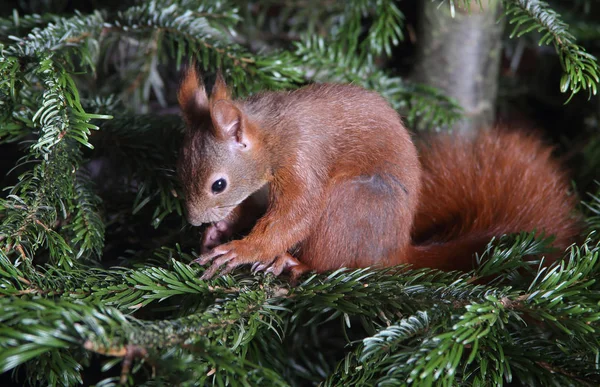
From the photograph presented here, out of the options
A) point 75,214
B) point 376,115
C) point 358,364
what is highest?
point 376,115

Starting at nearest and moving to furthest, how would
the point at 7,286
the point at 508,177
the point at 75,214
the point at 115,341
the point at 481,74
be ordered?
the point at 115,341 → the point at 7,286 → the point at 75,214 → the point at 508,177 → the point at 481,74

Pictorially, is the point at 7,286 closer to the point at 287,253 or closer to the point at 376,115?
the point at 287,253

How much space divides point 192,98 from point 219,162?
15cm

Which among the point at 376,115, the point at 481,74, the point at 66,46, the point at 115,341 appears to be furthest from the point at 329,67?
the point at 115,341

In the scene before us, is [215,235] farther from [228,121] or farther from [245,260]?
[228,121]

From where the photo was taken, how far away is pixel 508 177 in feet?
3.55

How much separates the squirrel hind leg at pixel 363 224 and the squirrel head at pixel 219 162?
0.14 meters

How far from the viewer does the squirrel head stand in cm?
92

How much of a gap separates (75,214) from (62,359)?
27 centimetres

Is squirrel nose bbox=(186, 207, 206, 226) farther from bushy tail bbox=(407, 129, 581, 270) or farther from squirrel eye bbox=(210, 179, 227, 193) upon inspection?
bushy tail bbox=(407, 129, 581, 270)

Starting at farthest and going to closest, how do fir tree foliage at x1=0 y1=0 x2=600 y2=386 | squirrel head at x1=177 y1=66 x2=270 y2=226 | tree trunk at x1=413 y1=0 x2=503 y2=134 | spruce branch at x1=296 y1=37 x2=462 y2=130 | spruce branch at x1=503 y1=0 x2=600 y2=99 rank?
tree trunk at x1=413 y1=0 x2=503 y2=134
spruce branch at x1=296 y1=37 x2=462 y2=130
squirrel head at x1=177 y1=66 x2=270 y2=226
spruce branch at x1=503 y1=0 x2=600 y2=99
fir tree foliage at x1=0 y1=0 x2=600 y2=386

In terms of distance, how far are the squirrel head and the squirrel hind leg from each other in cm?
14

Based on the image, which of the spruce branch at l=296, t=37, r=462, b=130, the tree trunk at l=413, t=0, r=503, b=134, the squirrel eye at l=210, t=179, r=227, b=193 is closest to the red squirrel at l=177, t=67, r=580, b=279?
the squirrel eye at l=210, t=179, r=227, b=193

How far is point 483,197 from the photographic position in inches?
41.6
